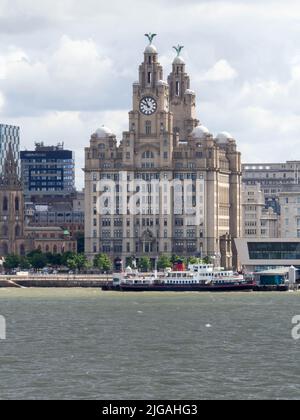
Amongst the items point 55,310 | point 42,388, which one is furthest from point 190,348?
point 55,310

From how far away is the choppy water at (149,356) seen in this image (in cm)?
10262

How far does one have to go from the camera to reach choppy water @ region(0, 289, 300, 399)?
102625 millimetres

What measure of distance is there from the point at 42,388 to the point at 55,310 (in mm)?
86029

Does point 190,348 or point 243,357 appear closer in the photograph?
point 243,357

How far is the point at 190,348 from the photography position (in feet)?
423

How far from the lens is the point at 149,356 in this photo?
122 metres

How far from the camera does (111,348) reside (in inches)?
5084

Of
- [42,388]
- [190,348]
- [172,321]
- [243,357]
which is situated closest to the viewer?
[42,388]

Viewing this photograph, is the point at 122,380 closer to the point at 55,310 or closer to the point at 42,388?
the point at 42,388
